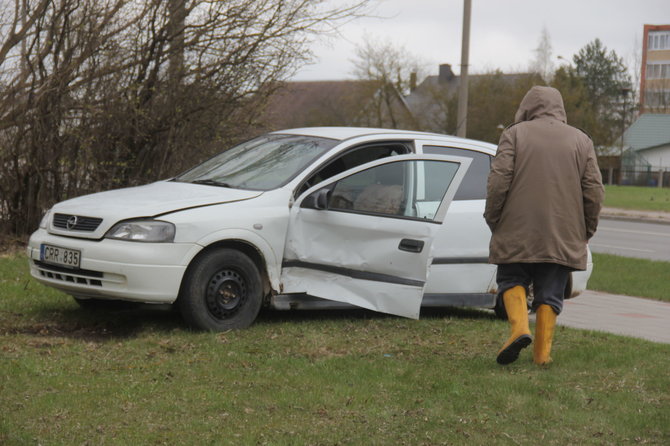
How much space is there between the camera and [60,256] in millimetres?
6914

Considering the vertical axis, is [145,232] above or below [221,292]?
above

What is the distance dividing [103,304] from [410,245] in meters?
2.58

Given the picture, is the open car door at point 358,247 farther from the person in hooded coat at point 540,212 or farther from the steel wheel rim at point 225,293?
the person in hooded coat at point 540,212

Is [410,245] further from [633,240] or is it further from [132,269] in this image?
[633,240]

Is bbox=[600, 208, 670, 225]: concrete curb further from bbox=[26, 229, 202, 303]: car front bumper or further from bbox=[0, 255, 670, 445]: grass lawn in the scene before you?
bbox=[26, 229, 202, 303]: car front bumper

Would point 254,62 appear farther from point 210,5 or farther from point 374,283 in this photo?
point 374,283

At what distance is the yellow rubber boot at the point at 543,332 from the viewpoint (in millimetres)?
6266

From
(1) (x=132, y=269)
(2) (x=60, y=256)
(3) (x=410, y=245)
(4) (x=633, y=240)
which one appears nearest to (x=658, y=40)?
(4) (x=633, y=240)

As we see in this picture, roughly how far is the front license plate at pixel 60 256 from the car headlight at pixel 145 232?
1.11 feet

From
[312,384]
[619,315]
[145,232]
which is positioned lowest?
[619,315]

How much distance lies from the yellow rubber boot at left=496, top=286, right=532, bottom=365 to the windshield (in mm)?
2086

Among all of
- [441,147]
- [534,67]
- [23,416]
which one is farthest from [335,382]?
[534,67]

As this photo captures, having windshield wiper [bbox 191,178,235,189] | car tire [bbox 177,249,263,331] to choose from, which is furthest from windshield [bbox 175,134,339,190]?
car tire [bbox 177,249,263,331]

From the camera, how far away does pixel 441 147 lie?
8.30 meters
